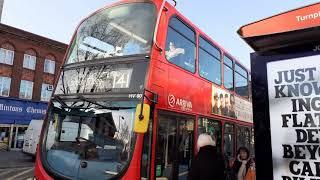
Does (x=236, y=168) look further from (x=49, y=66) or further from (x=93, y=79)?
(x=49, y=66)

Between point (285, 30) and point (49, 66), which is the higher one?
point (49, 66)

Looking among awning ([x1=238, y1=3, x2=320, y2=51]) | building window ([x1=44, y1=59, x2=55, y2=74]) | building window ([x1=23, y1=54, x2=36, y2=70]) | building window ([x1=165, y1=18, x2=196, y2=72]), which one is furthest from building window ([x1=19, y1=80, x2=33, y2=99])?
awning ([x1=238, y1=3, x2=320, y2=51])

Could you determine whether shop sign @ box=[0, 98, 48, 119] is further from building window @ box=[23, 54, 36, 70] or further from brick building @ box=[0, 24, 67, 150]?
building window @ box=[23, 54, 36, 70]

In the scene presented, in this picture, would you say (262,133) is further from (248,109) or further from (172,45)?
(248,109)

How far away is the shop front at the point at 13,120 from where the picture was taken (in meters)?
28.2

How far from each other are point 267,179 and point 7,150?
29.1 meters

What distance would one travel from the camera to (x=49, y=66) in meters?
33.6

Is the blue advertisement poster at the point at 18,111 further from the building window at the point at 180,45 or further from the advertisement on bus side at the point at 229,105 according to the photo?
the building window at the point at 180,45

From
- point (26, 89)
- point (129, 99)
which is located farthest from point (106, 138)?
point (26, 89)

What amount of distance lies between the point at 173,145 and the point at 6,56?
2730 cm

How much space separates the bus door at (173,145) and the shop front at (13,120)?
2497 cm

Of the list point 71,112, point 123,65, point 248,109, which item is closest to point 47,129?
point 71,112

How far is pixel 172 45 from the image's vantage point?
6488 mm

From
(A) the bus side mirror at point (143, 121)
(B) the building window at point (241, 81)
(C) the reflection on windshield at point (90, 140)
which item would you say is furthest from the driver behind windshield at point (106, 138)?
(B) the building window at point (241, 81)
